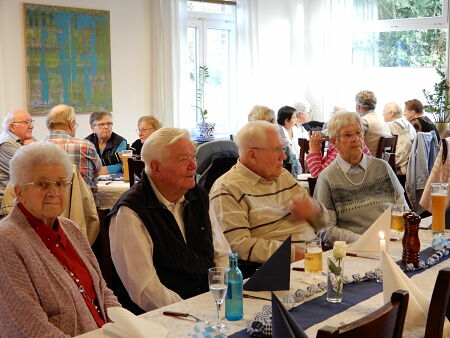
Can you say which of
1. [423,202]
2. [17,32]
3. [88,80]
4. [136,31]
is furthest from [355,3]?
[423,202]

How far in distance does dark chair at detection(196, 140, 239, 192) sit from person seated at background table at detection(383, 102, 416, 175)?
3688 millimetres

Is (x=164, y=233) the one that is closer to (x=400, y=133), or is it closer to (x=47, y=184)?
(x=47, y=184)

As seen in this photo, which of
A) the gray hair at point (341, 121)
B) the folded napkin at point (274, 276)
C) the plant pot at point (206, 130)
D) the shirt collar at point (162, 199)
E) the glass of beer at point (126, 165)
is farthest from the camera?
the plant pot at point (206, 130)

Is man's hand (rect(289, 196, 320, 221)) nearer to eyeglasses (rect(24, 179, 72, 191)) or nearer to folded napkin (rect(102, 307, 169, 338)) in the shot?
eyeglasses (rect(24, 179, 72, 191))

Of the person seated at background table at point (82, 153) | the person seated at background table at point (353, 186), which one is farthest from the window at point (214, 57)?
the person seated at background table at point (353, 186)

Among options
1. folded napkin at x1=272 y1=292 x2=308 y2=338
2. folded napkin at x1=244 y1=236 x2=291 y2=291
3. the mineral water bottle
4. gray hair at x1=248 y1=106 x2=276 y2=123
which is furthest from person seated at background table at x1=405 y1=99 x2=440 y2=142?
folded napkin at x1=272 y1=292 x2=308 y2=338

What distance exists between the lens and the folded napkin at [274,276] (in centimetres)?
248

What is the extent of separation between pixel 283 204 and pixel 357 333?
2.00 meters

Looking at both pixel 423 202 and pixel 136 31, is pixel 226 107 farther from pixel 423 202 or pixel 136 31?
pixel 423 202

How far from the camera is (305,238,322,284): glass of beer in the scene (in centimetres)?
263

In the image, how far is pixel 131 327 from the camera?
78.8 inches

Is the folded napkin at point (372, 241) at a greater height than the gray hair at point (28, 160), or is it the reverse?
the gray hair at point (28, 160)

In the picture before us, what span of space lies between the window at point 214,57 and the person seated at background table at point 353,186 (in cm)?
580

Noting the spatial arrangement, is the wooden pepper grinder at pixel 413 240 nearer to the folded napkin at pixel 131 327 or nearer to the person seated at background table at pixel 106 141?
the folded napkin at pixel 131 327
